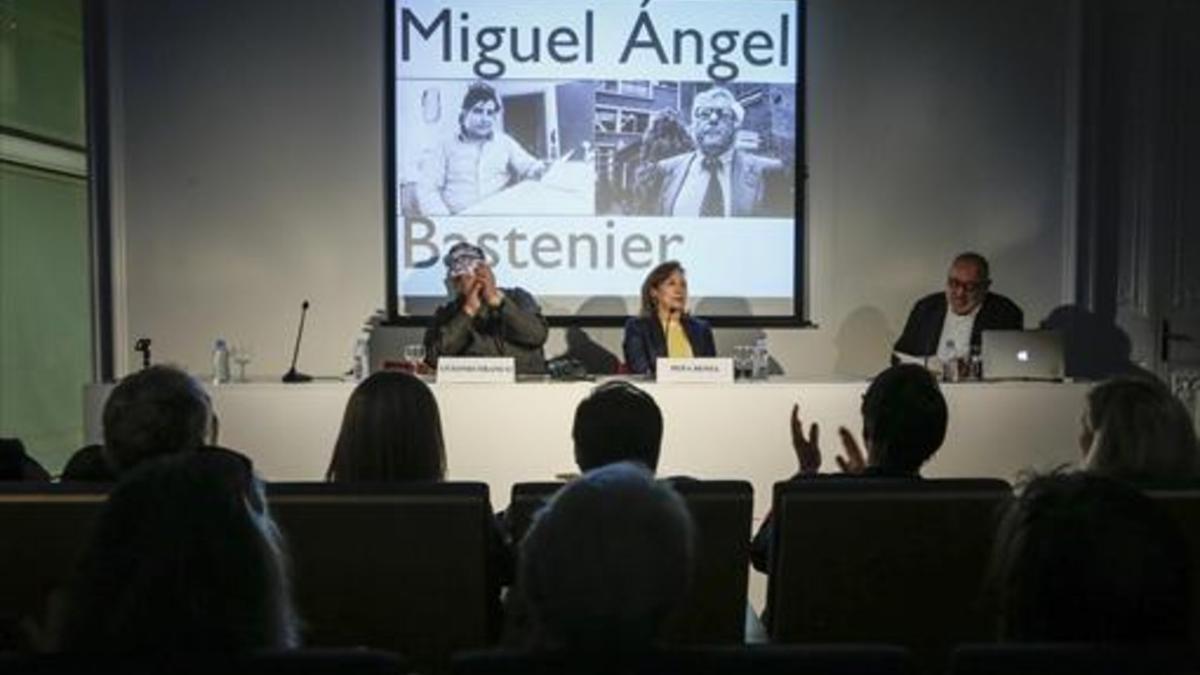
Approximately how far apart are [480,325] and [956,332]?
206 centimetres

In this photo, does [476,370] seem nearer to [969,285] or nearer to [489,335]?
[489,335]

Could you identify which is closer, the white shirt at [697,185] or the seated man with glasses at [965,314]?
the seated man with glasses at [965,314]

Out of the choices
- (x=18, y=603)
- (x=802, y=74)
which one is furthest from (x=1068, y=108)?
(x=18, y=603)

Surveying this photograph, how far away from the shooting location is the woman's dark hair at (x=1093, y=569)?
3.87ft

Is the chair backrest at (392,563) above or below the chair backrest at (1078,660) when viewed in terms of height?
below

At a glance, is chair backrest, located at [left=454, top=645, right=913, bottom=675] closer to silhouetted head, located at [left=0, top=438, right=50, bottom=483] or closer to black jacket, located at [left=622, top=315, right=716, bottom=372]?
silhouetted head, located at [left=0, top=438, right=50, bottom=483]

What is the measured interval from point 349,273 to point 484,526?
4179mm

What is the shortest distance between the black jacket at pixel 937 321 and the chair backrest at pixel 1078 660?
12.5 ft

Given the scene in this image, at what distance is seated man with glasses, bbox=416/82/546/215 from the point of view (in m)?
5.76

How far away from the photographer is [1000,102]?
19.5ft

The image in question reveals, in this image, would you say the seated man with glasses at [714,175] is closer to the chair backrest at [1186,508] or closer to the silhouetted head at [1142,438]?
the silhouetted head at [1142,438]

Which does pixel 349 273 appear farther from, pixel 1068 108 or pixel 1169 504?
pixel 1169 504

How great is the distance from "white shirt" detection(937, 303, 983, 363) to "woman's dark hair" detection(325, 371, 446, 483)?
3.08 m

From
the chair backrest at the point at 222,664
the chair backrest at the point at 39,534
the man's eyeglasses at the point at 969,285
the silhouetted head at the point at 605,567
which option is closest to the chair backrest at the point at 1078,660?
the silhouetted head at the point at 605,567
